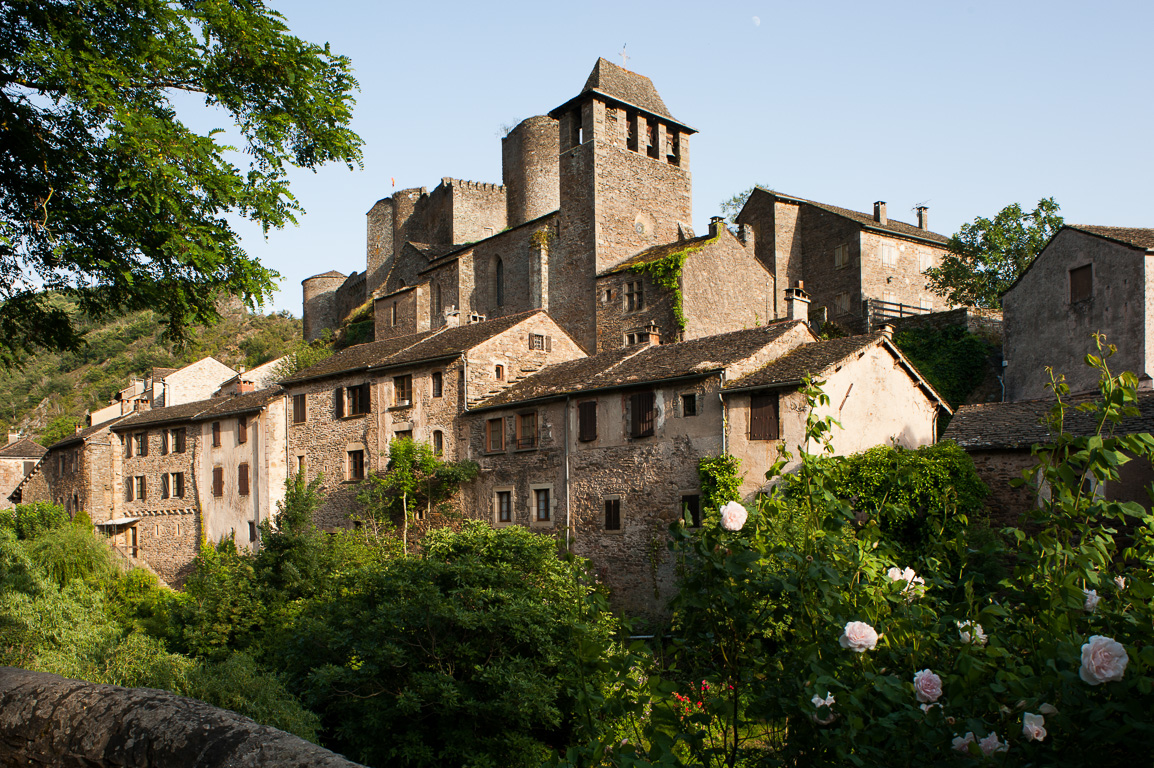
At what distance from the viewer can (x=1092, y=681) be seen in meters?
2.45

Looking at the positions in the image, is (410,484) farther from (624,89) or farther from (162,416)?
(624,89)

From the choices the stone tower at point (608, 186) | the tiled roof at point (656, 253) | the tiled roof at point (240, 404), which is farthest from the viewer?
the stone tower at point (608, 186)

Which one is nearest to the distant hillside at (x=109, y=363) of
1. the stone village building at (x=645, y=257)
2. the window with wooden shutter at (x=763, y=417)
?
the stone village building at (x=645, y=257)

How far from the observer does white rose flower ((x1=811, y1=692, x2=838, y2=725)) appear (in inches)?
129

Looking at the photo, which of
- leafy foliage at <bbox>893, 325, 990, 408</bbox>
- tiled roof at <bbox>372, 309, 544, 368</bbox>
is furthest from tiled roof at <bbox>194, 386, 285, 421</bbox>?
leafy foliage at <bbox>893, 325, 990, 408</bbox>

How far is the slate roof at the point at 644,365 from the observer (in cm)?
2216

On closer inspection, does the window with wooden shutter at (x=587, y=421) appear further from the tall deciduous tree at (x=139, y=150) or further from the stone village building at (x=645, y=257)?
the tall deciduous tree at (x=139, y=150)

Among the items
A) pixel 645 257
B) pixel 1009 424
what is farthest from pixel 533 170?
pixel 1009 424

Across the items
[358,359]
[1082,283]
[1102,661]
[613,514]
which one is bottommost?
[613,514]

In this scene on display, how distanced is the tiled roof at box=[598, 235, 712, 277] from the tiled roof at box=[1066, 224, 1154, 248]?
13.6 metres

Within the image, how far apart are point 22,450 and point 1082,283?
56.5 meters

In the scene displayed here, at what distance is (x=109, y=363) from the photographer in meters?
80.2

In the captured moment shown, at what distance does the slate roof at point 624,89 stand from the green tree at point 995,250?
544 inches

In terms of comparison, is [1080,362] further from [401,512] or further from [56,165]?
[56,165]
